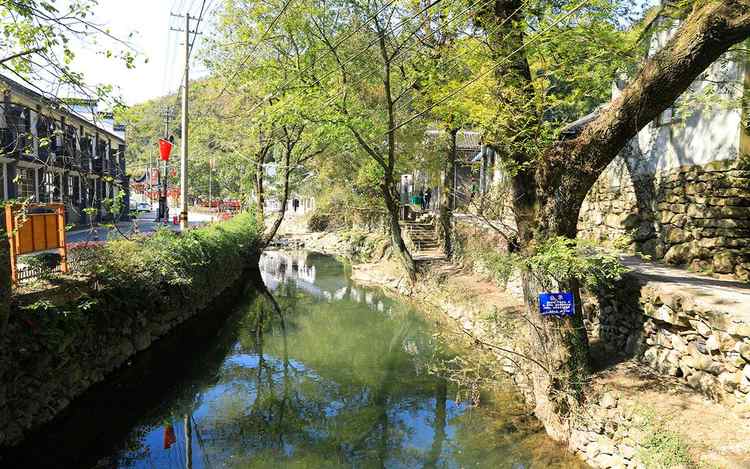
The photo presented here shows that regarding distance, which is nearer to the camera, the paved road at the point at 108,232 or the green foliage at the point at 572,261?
the green foliage at the point at 572,261

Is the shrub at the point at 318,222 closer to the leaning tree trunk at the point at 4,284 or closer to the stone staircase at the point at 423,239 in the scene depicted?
the stone staircase at the point at 423,239

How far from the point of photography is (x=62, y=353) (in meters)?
8.31

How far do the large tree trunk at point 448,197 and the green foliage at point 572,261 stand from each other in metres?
11.6

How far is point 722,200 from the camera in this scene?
918cm

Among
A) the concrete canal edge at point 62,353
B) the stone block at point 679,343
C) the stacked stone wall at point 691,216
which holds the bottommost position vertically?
the concrete canal edge at point 62,353

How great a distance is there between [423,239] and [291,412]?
15.6m

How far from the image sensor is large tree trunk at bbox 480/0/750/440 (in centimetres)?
661

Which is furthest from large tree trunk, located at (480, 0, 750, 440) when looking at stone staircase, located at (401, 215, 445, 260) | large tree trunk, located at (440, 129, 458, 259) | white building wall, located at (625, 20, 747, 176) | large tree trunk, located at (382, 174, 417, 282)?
stone staircase, located at (401, 215, 445, 260)

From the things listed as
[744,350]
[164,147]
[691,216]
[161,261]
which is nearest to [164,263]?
[161,261]

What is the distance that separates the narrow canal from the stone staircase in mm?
8074

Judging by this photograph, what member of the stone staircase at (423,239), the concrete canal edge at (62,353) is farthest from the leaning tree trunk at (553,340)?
the stone staircase at (423,239)

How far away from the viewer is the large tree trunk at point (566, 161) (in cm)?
661

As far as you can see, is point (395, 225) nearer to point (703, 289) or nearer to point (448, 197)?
point (448, 197)

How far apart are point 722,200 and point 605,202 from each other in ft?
14.2
